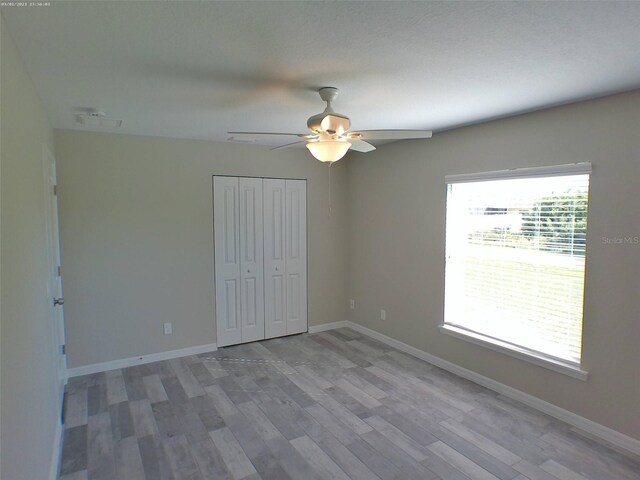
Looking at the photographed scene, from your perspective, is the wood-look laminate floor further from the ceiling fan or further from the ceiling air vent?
the ceiling air vent

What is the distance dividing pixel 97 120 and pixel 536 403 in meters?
4.46

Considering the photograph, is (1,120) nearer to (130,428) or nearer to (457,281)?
(130,428)

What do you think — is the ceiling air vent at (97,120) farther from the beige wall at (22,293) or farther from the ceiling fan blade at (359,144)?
the ceiling fan blade at (359,144)

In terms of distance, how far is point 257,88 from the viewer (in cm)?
248

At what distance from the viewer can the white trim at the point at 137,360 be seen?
3.77 metres

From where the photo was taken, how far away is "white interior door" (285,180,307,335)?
4902 millimetres

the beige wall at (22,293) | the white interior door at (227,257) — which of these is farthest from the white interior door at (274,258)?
the beige wall at (22,293)

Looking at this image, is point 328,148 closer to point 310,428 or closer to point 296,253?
point 310,428

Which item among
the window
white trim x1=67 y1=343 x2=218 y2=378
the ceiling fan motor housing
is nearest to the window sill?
the window

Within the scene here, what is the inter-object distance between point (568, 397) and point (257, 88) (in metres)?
3.26

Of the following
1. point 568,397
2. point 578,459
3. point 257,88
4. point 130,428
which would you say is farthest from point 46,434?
point 568,397

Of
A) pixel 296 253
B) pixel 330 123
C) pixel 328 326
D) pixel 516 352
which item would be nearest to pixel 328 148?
pixel 330 123

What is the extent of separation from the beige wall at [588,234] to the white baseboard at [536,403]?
50 mm

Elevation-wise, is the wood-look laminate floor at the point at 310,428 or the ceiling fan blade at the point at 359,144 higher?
the ceiling fan blade at the point at 359,144
